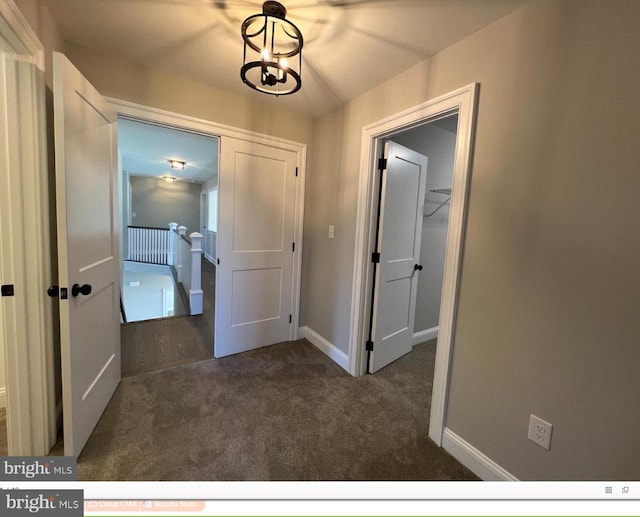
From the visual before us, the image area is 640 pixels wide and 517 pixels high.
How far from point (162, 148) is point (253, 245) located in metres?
3.48

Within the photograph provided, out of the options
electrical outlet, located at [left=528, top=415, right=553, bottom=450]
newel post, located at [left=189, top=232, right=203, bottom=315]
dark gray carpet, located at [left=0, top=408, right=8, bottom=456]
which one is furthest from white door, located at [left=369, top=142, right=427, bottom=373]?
newel post, located at [left=189, top=232, right=203, bottom=315]

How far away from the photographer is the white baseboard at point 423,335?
3.03 meters

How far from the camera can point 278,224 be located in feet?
8.90

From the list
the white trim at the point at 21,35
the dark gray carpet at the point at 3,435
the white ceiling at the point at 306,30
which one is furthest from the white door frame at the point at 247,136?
the dark gray carpet at the point at 3,435

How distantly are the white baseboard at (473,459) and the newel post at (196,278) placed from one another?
10.4 feet

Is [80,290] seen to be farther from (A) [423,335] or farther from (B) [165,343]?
(A) [423,335]

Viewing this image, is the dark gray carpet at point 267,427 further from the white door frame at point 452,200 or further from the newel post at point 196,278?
the newel post at point 196,278

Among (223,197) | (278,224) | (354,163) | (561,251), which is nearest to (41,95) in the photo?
(223,197)

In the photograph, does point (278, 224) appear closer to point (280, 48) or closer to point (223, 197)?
point (223, 197)

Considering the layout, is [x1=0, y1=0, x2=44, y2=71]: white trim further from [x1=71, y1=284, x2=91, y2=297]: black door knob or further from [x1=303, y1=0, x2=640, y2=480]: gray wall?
[x1=303, y1=0, x2=640, y2=480]: gray wall

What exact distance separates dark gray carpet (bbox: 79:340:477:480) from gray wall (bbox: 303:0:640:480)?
398 millimetres

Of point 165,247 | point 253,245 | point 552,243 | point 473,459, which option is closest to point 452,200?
point 552,243

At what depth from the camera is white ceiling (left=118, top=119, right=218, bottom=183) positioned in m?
3.79

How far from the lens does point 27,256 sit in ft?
4.46
